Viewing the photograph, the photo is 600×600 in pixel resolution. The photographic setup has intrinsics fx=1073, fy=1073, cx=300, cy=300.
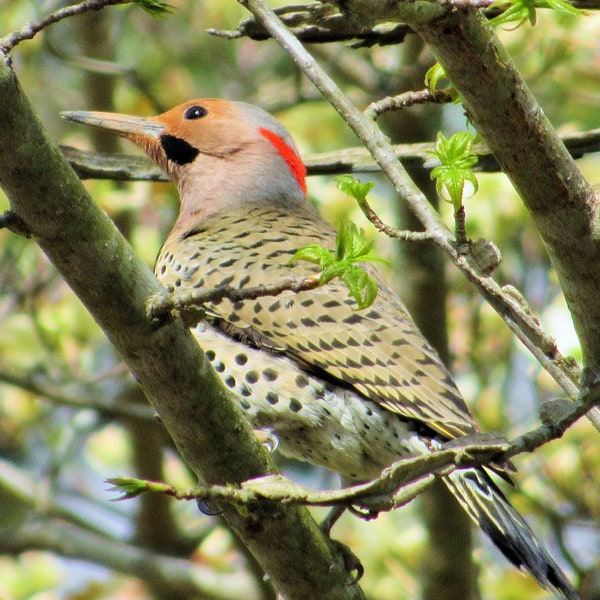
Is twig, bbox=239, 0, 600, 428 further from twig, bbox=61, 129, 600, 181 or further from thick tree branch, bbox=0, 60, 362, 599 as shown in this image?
twig, bbox=61, 129, 600, 181

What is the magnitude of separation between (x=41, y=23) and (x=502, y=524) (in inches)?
77.1

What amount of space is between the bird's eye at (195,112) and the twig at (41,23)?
272 cm

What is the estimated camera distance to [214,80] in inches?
283

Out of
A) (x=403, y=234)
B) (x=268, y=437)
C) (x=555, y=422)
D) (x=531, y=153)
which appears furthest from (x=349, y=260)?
(x=268, y=437)

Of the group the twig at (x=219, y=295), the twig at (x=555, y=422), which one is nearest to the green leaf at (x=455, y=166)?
the twig at (x=219, y=295)

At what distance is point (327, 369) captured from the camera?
3.49 metres

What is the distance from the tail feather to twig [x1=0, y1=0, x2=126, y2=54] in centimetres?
167

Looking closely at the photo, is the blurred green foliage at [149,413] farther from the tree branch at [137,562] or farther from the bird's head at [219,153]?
the bird's head at [219,153]

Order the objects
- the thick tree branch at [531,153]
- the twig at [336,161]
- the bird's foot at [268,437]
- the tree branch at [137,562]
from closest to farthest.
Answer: the thick tree branch at [531,153] < the twig at [336,161] < the bird's foot at [268,437] < the tree branch at [137,562]

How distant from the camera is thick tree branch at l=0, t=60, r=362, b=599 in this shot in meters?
1.83

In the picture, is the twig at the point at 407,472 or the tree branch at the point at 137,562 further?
the tree branch at the point at 137,562

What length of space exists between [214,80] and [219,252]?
3.37m

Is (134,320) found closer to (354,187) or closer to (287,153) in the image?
(354,187)

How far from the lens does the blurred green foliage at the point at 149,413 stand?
491cm
